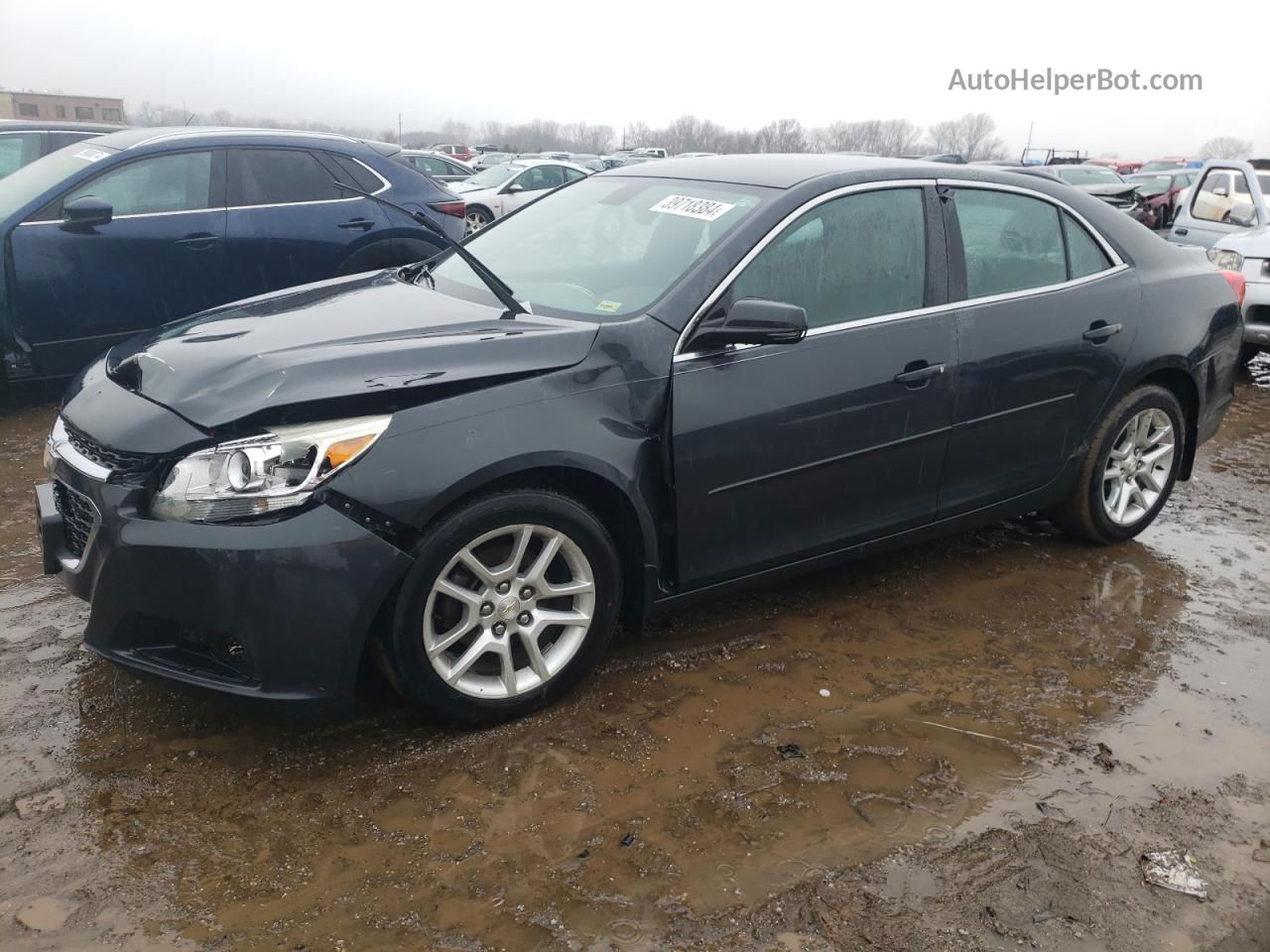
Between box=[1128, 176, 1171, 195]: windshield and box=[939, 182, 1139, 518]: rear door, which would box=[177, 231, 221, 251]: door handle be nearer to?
box=[939, 182, 1139, 518]: rear door

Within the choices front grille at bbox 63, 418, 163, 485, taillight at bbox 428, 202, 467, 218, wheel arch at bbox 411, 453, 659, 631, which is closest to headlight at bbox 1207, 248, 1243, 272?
taillight at bbox 428, 202, 467, 218

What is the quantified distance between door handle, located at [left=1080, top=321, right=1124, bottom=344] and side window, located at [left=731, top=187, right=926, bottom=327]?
901mm

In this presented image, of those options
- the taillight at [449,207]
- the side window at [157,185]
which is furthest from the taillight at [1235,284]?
the side window at [157,185]

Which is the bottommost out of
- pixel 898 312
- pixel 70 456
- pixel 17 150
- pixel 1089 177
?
pixel 70 456

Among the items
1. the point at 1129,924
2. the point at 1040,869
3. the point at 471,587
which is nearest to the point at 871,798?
the point at 1040,869

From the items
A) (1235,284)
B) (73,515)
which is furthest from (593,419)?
(1235,284)

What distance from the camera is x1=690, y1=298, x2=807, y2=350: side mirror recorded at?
3.15 meters

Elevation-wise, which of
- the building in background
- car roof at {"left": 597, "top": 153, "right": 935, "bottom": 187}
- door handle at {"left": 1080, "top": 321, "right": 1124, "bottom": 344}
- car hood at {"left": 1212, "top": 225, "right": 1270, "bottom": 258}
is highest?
the building in background

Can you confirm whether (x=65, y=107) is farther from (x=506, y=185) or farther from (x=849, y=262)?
(x=849, y=262)

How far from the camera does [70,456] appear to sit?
2926 millimetres

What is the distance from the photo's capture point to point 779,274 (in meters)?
3.42

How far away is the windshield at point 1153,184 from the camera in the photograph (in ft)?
71.5

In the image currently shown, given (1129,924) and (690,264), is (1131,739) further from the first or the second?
(690,264)

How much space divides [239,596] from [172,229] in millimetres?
4482
